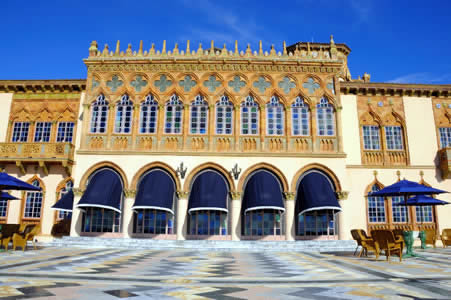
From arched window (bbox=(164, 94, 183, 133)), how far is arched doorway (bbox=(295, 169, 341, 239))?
8.15m

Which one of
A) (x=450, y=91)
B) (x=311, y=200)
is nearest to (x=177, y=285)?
(x=311, y=200)

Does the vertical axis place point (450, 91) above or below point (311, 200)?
above

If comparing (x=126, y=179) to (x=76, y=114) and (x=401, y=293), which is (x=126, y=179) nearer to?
(x=76, y=114)

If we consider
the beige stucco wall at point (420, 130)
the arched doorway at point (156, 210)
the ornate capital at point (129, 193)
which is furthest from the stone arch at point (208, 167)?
the beige stucco wall at point (420, 130)

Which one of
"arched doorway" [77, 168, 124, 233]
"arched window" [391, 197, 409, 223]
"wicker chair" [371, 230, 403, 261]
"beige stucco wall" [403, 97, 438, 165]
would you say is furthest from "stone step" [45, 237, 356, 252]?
"beige stucco wall" [403, 97, 438, 165]

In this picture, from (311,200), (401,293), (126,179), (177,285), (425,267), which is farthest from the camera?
(126,179)

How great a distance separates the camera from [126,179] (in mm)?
21188

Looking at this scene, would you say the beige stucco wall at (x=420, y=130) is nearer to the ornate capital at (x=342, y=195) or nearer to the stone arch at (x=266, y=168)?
the ornate capital at (x=342, y=195)

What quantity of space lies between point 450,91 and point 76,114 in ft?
82.1

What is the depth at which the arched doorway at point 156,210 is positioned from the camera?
2031 centimetres

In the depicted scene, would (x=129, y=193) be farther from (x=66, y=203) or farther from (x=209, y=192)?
(x=209, y=192)

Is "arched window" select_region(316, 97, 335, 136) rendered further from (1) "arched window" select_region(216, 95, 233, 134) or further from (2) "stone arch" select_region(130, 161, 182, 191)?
(2) "stone arch" select_region(130, 161, 182, 191)

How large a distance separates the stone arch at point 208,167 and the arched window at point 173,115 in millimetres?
2761

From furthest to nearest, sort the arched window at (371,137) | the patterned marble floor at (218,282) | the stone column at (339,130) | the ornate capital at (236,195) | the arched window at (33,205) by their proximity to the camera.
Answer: the arched window at (371,137) < the arched window at (33,205) < the stone column at (339,130) < the ornate capital at (236,195) < the patterned marble floor at (218,282)
